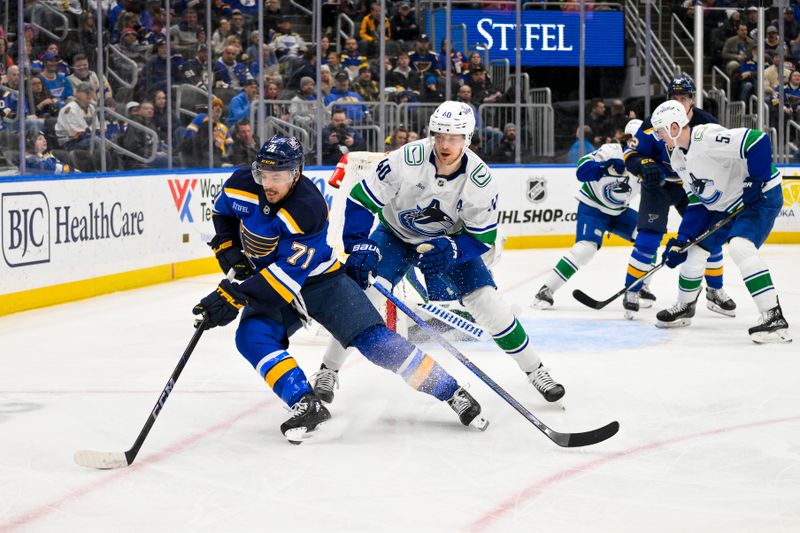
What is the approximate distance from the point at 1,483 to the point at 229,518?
0.68 m

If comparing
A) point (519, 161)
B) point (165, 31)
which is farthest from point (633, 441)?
point (519, 161)

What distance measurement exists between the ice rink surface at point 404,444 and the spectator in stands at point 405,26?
5037mm

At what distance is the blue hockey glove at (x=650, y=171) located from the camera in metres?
5.83

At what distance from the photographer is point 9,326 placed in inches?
225

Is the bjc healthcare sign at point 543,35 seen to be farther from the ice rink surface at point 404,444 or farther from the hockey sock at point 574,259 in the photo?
the ice rink surface at point 404,444

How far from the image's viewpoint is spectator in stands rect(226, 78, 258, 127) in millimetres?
8586

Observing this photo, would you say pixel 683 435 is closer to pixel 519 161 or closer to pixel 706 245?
pixel 706 245

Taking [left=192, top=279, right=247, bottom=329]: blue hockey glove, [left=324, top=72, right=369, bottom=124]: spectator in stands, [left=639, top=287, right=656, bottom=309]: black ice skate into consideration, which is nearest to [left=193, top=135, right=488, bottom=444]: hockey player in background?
[left=192, top=279, right=247, bottom=329]: blue hockey glove

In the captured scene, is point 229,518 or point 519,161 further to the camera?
point 519,161

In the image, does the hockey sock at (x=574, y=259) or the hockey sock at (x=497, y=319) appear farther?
the hockey sock at (x=574, y=259)

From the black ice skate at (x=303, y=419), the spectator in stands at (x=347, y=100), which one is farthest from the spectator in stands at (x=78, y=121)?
the black ice skate at (x=303, y=419)

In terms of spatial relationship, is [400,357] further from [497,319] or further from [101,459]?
[101,459]

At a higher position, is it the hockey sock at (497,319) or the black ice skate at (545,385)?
the hockey sock at (497,319)

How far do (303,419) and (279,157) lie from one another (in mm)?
752
